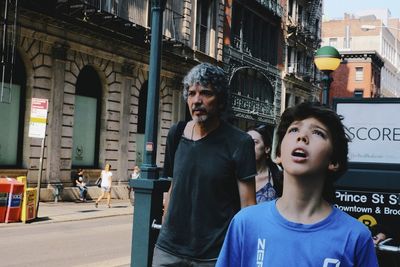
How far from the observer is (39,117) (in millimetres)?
16812

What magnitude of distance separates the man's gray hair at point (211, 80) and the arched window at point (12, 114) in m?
17.9

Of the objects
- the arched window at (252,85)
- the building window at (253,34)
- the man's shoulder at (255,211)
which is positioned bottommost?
the man's shoulder at (255,211)

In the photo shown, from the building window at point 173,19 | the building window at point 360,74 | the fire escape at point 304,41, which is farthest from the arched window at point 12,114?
the building window at point 360,74

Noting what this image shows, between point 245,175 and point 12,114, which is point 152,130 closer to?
point 245,175

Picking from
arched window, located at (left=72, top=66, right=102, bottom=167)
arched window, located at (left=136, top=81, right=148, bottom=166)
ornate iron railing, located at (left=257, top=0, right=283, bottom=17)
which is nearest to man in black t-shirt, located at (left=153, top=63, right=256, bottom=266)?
arched window, located at (left=72, top=66, right=102, bottom=167)

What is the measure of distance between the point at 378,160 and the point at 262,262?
4270 millimetres

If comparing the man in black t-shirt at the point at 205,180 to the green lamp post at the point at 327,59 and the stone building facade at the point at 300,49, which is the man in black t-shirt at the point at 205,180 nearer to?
the green lamp post at the point at 327,59

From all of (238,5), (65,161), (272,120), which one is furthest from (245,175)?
(272,120)

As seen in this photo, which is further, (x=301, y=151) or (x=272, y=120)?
(x=272, y=120)

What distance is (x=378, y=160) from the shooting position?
6117 mm

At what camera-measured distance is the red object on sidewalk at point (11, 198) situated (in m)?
16.1

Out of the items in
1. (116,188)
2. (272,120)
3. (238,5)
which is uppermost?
(238,5)

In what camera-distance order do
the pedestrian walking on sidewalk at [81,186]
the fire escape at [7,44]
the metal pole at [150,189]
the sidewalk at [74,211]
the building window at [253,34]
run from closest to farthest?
the metal pole at [150,189] < the sidewalk at [74,211] < the fire escape at [7,44] < the pedestrian walking on sidewalk at [81,186] < the building window at [253,34]

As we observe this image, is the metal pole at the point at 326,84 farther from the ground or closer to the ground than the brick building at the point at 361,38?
closer to the ground
